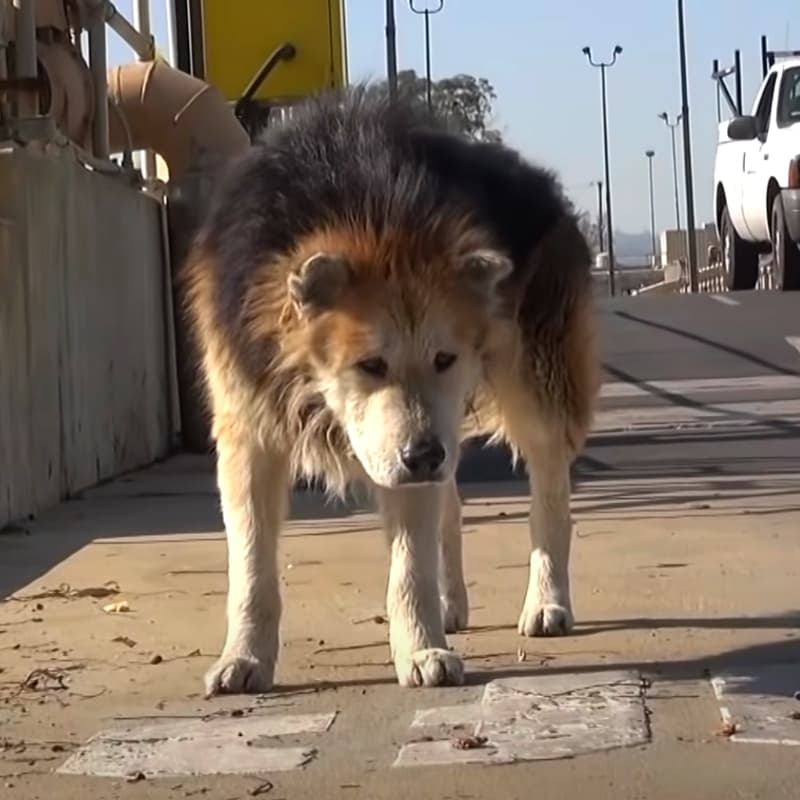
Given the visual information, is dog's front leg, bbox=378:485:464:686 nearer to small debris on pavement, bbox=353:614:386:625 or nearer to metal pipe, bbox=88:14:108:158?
small debris on pavement, bbox=353:614:386:625

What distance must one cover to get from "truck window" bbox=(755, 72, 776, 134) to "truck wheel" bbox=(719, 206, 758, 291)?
8.58 feet

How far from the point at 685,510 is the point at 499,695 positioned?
372 centimetres

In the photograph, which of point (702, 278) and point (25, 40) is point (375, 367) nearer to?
point (25, 40)

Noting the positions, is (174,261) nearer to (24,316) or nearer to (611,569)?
(24,316)

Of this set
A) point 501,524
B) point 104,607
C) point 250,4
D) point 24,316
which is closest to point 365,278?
point 104,607

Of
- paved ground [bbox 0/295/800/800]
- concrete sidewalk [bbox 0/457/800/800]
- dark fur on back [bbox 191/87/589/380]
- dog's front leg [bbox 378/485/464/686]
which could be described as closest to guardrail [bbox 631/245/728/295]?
paved ground [bbox 0/295/800/800]

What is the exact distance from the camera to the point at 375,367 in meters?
4.95

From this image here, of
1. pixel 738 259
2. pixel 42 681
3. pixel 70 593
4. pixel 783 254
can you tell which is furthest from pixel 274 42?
pixel 42 681

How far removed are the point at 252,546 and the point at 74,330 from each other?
5.15 meters

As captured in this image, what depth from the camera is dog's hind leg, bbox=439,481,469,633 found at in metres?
6.14

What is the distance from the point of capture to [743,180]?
19.8m

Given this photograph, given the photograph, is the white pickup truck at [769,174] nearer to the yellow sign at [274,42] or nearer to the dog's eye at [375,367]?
the yellow sign at [274,42]

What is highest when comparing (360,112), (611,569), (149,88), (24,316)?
(149,88)

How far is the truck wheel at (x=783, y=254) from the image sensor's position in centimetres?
1862
